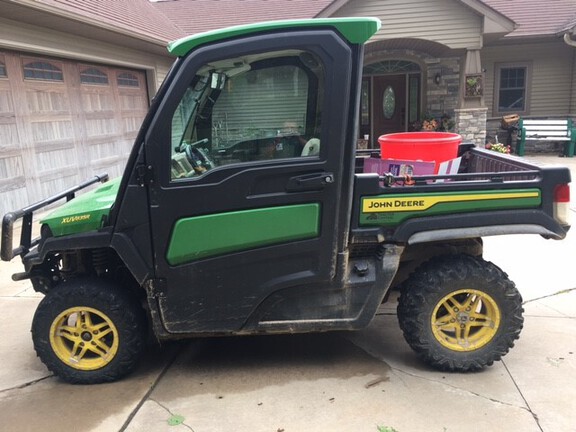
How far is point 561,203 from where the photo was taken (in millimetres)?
3002

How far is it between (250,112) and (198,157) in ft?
1.39

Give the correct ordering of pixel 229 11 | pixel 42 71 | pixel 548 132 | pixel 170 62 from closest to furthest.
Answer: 1. pixel 42 71
2. pixel 170 62
3. pixel 548 132
4. pixel 229 11

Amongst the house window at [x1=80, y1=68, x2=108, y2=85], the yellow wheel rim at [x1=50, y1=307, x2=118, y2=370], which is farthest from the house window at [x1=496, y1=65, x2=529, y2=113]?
the yellow wheel rim at [x1=50, y1=307, x2=118, y2=370]

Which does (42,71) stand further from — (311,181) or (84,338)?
(311,181)

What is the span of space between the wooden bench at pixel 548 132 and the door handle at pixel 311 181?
44.3ft

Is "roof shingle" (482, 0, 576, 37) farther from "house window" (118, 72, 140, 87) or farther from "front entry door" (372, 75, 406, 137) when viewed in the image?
"house window" (118, 72, 140, 87)

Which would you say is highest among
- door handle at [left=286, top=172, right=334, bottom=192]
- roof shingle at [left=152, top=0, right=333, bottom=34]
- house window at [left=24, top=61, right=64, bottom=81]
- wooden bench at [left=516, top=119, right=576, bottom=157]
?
roof shingle at [left=152, top=0, right=333, bottom=34]

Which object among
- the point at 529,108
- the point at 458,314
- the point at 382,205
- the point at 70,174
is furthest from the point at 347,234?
the point at 529,108

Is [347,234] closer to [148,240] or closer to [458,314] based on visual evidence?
[458,314]

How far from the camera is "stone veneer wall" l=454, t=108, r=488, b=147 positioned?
12938 mm

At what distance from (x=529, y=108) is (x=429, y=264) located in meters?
14.7

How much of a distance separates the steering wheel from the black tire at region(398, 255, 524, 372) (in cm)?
153

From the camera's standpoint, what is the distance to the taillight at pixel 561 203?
2.99 metres

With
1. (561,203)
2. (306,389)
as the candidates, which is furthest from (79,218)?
(561,203)
